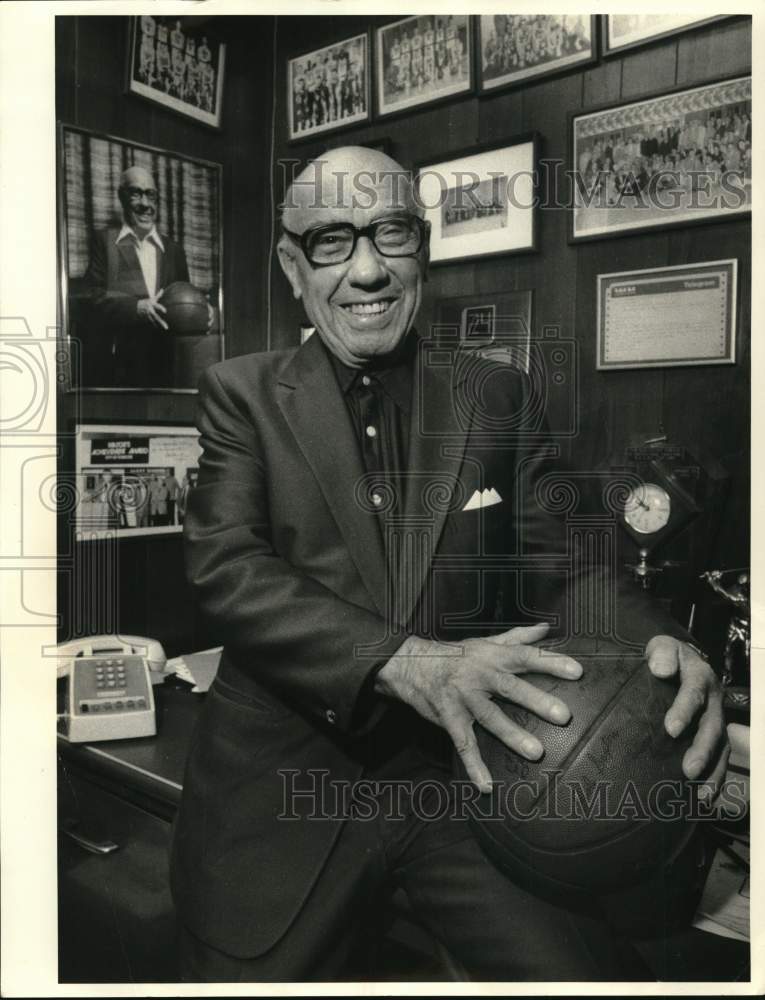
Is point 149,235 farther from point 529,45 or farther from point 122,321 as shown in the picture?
point 529,45

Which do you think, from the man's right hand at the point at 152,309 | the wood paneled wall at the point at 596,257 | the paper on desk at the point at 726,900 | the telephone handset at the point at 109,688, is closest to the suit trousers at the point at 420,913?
the paper on desk at the point at 726,900

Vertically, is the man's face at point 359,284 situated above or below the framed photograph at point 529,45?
below

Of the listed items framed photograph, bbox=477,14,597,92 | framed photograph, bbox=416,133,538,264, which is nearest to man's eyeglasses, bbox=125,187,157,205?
framed photograph, bbox=416,133,538,264

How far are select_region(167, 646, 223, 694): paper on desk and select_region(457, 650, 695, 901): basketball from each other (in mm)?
812

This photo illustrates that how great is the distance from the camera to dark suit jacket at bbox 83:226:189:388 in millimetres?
1333

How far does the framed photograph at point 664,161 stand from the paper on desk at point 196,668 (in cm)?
122

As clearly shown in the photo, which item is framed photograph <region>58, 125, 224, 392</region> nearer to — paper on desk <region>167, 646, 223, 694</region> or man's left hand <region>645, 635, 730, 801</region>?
paper on desk <region>167, 646, 223, 694</region>

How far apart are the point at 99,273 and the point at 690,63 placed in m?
1.19

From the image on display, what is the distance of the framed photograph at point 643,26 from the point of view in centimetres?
130

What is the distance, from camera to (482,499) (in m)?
1.25

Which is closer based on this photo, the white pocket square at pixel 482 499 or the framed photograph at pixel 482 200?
the white pocket square at pixel 482 499

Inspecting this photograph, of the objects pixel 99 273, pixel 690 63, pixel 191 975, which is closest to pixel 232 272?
pixel 99 273

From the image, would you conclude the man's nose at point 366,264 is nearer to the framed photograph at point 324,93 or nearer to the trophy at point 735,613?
the framed photograph at point 324,93

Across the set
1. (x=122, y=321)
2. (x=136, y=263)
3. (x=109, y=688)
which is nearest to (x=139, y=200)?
(x=136, y=263)
